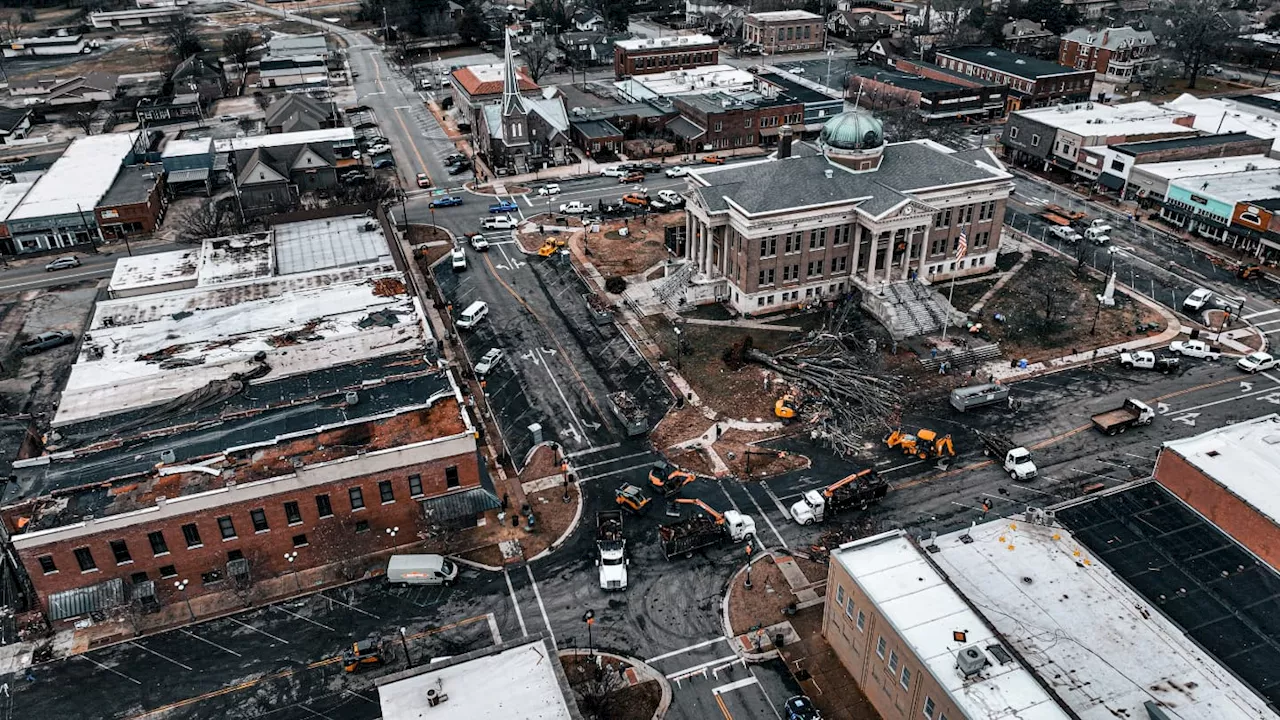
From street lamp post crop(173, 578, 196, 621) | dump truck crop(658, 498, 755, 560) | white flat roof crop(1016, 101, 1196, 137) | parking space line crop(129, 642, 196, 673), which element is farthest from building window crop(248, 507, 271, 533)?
white flat roof crop(1016, 101, 1196, 137)

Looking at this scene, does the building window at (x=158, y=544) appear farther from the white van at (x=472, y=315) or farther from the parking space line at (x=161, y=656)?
the white van at (x=472, y=315)

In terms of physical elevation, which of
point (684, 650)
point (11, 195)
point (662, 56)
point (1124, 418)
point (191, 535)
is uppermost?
point (662, 56)

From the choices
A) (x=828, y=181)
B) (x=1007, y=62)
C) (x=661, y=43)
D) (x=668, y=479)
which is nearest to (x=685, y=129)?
(x=828, y=181)

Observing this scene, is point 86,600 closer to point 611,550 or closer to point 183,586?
point 183,586

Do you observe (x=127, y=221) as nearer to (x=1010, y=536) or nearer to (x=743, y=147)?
(x=743, y=147)

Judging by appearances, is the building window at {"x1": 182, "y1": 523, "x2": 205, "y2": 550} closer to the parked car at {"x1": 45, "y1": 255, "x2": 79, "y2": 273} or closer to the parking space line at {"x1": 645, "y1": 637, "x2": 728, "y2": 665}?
the parking space line at {"x1": 645, "y1": 637, "x2": 728, "y2": 665}

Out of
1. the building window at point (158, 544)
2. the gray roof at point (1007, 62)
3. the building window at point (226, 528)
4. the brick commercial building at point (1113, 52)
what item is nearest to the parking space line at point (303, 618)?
the building window at point (226, 528)
